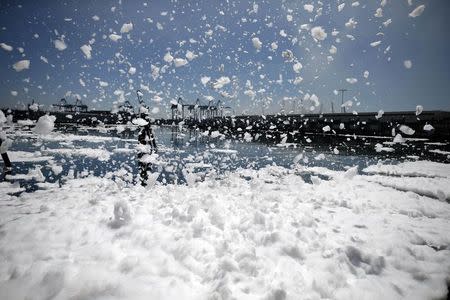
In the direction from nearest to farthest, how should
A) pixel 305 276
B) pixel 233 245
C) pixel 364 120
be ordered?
pixel 305 276, pixel 233 245, pixel 364 120

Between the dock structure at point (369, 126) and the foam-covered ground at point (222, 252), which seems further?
the dock structure at point (369, 126)

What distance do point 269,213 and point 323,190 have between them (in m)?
3.71

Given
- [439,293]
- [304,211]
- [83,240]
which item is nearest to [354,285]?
[439,293]

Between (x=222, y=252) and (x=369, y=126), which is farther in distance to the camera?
(x=369, y=126)

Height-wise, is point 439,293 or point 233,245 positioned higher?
point 233,245

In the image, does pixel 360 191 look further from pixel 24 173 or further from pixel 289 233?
pixel 24 173

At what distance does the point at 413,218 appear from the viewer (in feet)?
19.8

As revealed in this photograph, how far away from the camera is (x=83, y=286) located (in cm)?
297

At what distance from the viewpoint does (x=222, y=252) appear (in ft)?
12.7

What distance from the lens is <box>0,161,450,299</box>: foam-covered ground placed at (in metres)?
3.12

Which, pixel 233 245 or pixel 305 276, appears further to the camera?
pixel 233 245

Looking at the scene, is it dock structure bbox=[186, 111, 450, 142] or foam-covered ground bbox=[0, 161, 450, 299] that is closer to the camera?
foam-covered ground bbox=[0, 161, 450, 299]

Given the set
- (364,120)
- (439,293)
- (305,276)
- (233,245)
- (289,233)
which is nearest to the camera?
(439,293)

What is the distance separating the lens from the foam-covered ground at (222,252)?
3.12 metres
